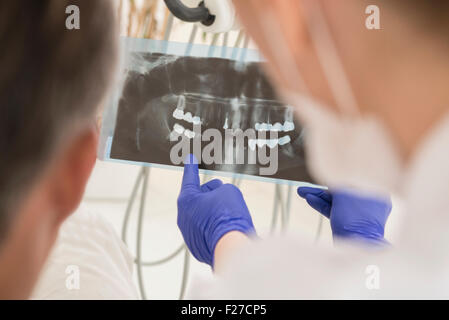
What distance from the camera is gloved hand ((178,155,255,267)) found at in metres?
0.92

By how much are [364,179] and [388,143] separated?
0.34 feet

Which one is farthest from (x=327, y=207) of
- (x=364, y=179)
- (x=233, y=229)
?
(x=364, y=179)

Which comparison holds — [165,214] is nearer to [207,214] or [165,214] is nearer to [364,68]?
[207,214]

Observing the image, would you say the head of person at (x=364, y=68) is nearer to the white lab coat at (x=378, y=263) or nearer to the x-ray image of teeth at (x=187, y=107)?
the white lab coat at (x=378, y=263)

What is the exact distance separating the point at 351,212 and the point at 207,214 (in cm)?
30

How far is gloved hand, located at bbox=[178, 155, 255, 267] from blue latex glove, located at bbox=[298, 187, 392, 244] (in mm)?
180

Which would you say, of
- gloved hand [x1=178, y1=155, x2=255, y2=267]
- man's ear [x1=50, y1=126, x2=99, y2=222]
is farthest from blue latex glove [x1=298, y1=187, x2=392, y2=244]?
man's ear [x1=50, y1=126, x2=99, y2=222]

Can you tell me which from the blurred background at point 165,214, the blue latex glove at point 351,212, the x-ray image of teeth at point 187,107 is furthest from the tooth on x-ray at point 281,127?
the blurred background at point 165,214

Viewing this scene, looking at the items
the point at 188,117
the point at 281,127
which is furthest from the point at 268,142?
the point at 188,117

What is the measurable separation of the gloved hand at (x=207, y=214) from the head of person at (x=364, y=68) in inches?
14.4

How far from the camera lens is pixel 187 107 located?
3.37ft

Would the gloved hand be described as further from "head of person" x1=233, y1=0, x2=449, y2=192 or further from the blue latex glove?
"head of person" x1=233, y1=0, x2=449, y2=192

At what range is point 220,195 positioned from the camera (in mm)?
976

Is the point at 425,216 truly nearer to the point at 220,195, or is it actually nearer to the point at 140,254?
the point at 220,195
